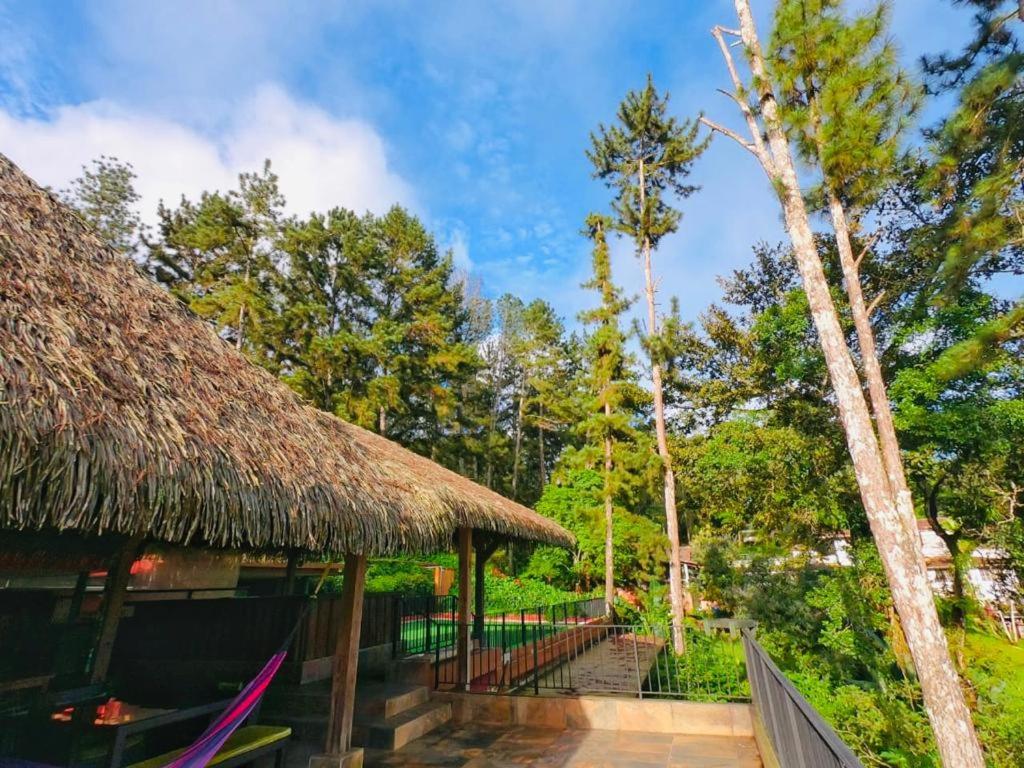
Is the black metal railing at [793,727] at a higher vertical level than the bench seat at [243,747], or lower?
higher

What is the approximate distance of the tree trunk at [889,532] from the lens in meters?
6.02

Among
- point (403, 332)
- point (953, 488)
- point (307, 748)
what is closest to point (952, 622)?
point (953, 488)

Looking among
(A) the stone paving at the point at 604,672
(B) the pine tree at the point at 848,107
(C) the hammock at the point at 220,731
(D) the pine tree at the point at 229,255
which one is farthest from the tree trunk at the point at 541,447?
(C) the hammock at the point at 220,731

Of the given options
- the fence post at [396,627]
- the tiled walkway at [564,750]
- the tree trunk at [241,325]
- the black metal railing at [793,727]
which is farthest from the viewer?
the tree trunk at [241,325]

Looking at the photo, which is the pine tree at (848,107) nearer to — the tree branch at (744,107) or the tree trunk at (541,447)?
the tree branch at (744,107)

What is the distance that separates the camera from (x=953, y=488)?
40.1 feet

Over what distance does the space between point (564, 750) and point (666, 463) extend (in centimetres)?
920

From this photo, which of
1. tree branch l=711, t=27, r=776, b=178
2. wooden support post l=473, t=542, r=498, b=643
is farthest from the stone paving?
tree branch l=711, t=27, r=776, b=178

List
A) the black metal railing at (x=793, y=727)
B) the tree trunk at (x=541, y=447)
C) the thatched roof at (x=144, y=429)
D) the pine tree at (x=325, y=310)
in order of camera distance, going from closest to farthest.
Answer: the black metal railing at (x=793, y=727) → the thatched roof at (x=144, y=429) → the pine tree at (x=325, y=310) → the tree trunk at (x=541, y=447)

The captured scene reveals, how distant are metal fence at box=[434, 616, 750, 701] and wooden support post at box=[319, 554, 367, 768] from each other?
2324mm

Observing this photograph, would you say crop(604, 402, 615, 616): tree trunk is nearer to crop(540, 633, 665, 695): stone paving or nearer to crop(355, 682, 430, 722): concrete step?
crop(540, 633, 665, 695): stone paving

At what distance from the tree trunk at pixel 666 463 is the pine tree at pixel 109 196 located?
2378 centimetres

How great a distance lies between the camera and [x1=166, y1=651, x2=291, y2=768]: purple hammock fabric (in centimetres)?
318

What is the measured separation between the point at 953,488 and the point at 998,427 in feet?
9.79
